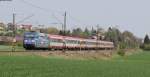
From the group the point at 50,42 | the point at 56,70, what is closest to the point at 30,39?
the point at 50,42

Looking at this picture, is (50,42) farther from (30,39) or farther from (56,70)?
(56,70)

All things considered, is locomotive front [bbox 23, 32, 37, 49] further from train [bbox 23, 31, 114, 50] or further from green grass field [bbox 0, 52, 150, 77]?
green grass field [bbox 0, 52, 150, 77]

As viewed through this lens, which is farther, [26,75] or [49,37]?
[49,37]

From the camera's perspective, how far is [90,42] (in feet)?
340

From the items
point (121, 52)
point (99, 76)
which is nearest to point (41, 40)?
point (99, 76)

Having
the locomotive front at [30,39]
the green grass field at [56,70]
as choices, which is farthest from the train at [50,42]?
the green grass field at [56,70]

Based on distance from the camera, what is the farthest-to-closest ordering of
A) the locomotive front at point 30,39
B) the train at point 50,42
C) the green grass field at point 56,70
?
the train at point 50,42
the locomotive front at point 30,39
the green grass field at point 56,70

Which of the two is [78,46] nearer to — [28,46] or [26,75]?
[28,46]

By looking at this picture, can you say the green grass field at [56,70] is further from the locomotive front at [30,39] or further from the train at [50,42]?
the train at [50,42]

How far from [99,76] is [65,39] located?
54.8 m

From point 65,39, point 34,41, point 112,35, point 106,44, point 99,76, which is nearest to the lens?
point 99,76

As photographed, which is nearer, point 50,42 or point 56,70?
point 56,70

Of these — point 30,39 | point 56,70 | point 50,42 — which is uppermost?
point 30,39

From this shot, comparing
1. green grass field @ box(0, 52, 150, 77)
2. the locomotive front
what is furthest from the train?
green grass field @ box(0, 52, 150, 77)
